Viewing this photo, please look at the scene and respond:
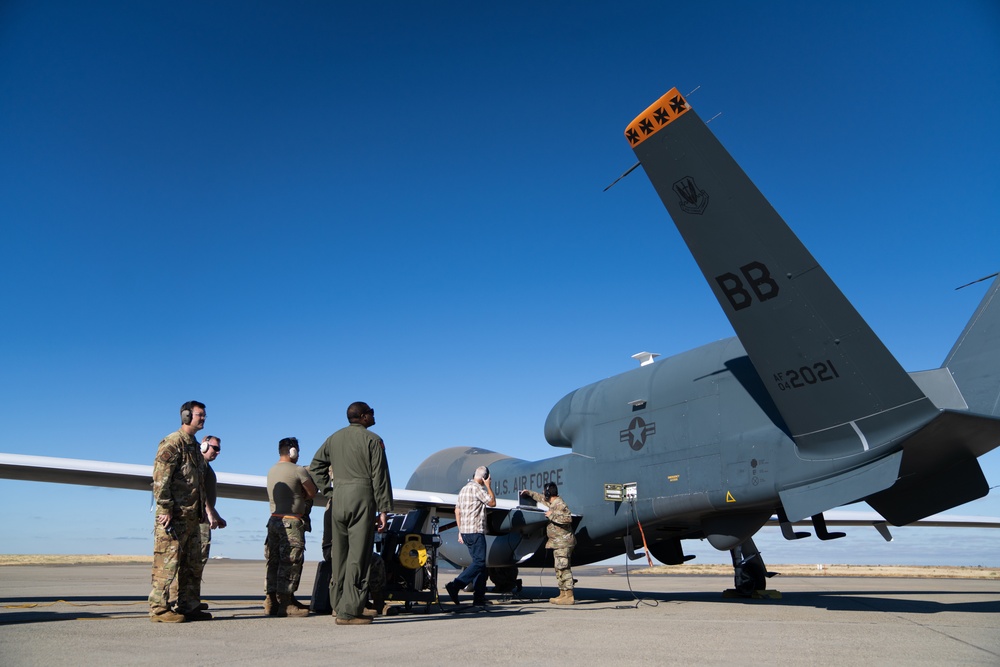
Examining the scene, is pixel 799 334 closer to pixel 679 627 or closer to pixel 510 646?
pixel 679 627

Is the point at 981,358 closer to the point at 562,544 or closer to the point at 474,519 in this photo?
the point at 562,544

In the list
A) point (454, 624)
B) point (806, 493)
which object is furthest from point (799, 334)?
point (454, 624)

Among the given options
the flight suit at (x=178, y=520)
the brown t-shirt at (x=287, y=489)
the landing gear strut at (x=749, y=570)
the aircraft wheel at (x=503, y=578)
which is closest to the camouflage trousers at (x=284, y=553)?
the brown t-shirt at (x=287, y=489)

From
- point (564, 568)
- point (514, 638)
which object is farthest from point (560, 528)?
point (514, 638)

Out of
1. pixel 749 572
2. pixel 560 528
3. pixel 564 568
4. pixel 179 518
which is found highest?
pixel 179 518

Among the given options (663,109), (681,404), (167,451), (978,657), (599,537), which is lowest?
(978,657)

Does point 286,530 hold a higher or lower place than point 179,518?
lower

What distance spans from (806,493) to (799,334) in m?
1.84

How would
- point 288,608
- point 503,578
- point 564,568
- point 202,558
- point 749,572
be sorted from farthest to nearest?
point 503,578 → point 749,572 → point 564,568 → point 288,608 → point 202,558

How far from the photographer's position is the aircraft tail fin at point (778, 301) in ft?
23.3

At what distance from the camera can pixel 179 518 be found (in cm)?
654

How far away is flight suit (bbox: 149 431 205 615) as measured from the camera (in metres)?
6.30

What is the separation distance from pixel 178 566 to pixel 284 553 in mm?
1251

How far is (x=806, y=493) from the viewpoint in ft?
25.8
